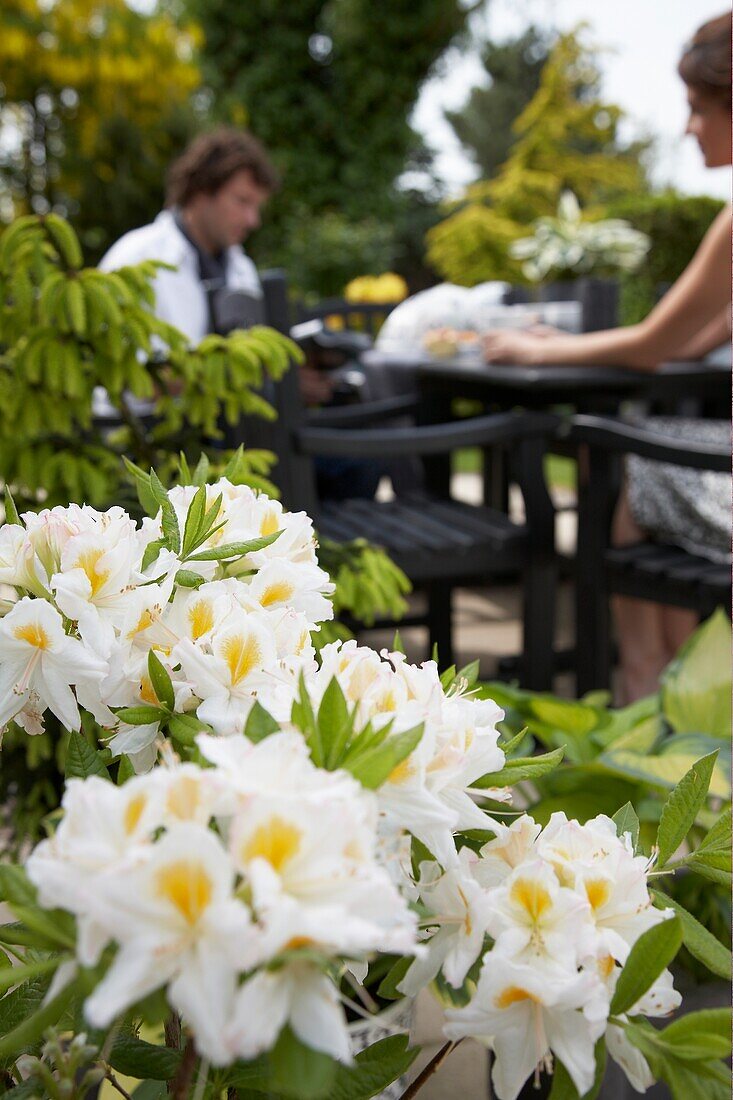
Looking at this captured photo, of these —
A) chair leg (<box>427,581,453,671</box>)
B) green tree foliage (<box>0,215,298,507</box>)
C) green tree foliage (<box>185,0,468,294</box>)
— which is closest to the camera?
green tree foliage (<box>0,215,298,507</box>)

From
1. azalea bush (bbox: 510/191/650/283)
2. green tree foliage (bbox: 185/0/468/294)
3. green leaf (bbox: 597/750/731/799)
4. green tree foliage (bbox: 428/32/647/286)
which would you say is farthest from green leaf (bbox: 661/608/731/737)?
green tree foliage (bbox: 185/0/468/294)

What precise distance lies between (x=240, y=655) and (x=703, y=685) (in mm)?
1154

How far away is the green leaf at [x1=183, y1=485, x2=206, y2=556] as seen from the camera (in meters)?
0.60

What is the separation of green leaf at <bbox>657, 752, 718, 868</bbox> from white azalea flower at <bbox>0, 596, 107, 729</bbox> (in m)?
0.31

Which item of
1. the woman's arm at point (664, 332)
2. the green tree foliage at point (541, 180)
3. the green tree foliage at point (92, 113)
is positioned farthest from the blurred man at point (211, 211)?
the green tree foliage at point (92, 113)

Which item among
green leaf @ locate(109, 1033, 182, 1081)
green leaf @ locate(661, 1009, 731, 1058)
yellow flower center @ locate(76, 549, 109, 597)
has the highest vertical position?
yellow flower center @ locate(76, 549, 109, 597)

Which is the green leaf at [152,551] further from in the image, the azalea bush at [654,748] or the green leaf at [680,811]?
the azalea bush at [654,748]

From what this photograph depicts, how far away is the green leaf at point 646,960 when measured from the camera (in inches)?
18.4

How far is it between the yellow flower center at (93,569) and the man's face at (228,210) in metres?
3.55

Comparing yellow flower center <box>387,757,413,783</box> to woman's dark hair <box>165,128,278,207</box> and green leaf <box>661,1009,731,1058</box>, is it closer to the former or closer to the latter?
green leaf <box>661,1009,731,1058</box>

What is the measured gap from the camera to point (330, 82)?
15.1m

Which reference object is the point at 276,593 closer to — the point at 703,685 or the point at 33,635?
the point at 33,635

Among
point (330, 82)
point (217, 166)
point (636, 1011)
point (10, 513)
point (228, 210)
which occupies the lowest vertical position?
point (636, 1011)

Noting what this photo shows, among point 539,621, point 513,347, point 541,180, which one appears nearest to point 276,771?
point 539,621
